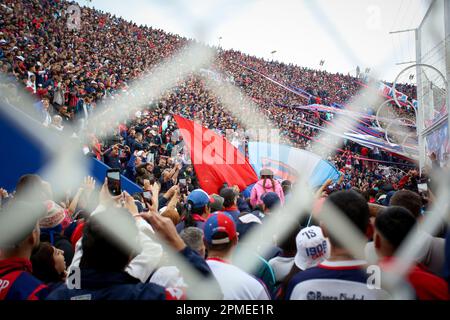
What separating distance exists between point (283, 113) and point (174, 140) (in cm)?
1474

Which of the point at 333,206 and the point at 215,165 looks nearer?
the point at 333,206

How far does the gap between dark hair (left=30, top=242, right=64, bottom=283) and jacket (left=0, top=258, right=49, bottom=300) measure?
422 millimetres

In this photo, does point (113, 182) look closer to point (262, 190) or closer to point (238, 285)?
point (238, 285)

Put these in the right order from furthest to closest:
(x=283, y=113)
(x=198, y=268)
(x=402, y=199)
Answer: (x=283, y=113) → (x=402, y=199) → (x=198, y=268)

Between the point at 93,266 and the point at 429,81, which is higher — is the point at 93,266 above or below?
below

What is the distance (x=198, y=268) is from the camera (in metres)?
1.75

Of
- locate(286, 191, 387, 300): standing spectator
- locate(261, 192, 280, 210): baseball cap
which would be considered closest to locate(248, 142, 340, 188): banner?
locate(261, 192, 280, 210): baseball cap

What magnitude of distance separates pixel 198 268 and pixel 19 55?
10.4 meters

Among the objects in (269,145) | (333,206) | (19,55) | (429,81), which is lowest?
(333,206)

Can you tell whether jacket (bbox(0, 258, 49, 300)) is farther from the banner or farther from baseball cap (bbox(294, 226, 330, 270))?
the banner

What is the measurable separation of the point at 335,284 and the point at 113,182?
1.65 m
